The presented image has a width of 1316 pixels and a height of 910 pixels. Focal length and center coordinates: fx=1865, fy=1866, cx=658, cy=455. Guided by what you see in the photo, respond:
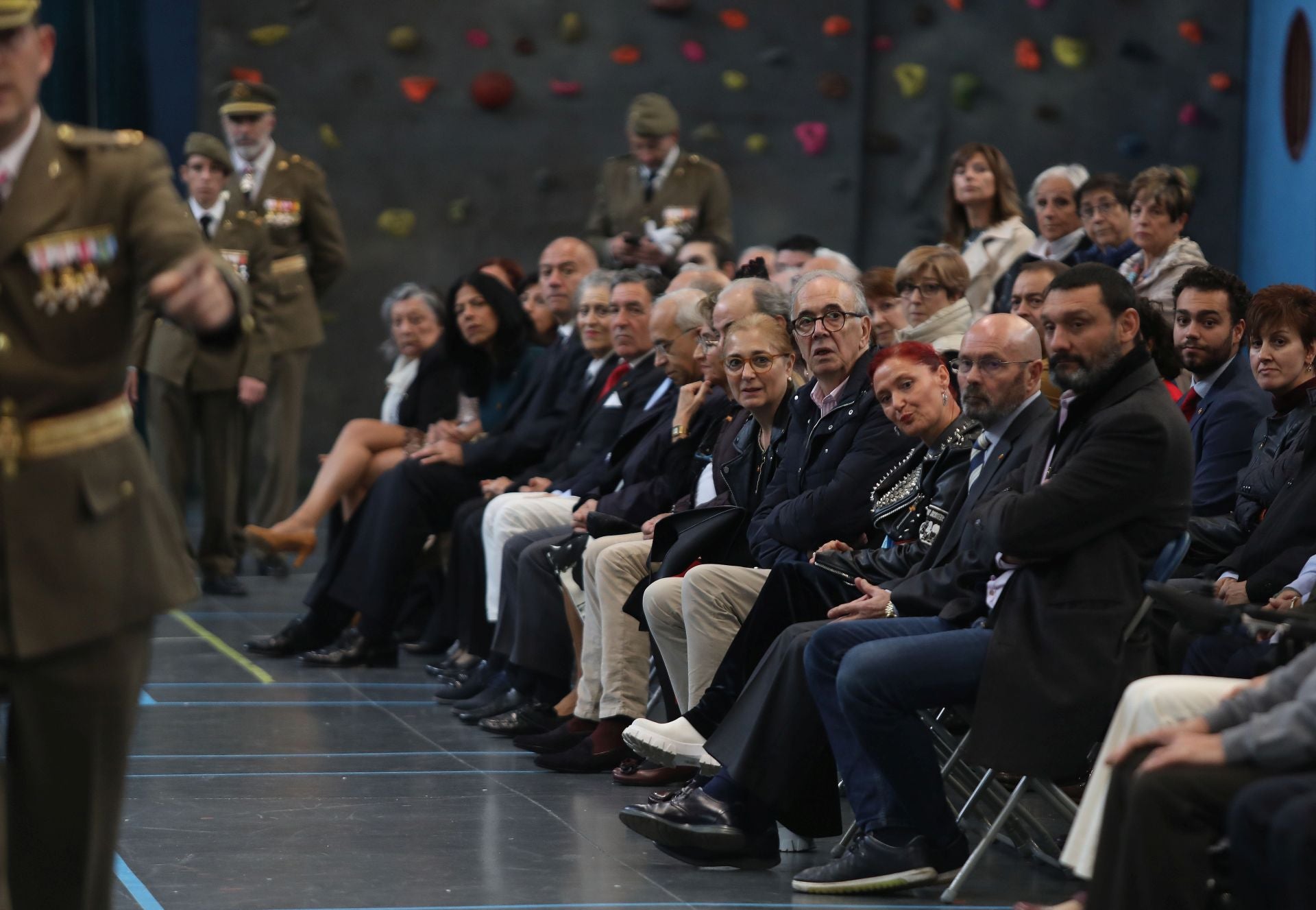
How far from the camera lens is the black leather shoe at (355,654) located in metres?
6.63

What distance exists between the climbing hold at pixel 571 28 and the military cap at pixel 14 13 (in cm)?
825

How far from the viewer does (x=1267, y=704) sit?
288cm

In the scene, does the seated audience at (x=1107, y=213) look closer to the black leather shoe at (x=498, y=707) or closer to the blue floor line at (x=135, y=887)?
the black leather shoe at (x=498, y=707)

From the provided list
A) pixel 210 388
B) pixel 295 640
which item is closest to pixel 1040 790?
pixel 295 640

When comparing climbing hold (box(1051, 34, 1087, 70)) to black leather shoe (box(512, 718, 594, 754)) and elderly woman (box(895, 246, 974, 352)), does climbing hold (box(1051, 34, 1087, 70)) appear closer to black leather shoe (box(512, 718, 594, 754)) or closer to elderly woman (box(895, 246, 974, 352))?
elderly woman (box(895, 246, 974, 352))

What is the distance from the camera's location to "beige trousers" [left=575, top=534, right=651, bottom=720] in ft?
16.6

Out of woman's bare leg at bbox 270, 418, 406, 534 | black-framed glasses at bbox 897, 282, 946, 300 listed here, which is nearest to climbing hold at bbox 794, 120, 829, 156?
woman's bare leg at bbox 270, 418, 406, 534

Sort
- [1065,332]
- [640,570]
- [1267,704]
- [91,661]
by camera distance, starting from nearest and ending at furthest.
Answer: [91,661]
[1267,704]
[1065,332]
[640,570]

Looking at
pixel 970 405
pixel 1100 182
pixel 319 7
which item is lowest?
pixel 970 405

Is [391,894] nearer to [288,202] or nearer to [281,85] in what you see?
[288,202]

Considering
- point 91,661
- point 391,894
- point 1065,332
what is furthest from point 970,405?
point 91,661

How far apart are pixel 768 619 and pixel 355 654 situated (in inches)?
107

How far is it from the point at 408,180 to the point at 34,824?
826 centimetres

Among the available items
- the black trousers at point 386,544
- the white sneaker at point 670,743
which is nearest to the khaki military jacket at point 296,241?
the black trousers at point 386,544
